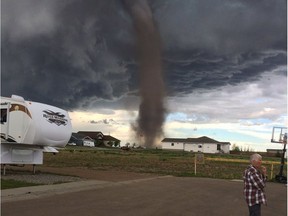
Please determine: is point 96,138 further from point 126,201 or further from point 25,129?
point 126,201

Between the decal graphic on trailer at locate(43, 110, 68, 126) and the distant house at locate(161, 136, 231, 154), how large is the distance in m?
99.6

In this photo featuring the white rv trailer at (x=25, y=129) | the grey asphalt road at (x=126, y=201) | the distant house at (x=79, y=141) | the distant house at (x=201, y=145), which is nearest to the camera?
the grey asphalt road at (x=126, y=201)

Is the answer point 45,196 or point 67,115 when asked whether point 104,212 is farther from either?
point 67,115

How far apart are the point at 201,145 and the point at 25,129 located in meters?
104

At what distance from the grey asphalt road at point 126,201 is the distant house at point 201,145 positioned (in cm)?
10300

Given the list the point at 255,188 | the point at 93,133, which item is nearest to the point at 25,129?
the point at 255,188

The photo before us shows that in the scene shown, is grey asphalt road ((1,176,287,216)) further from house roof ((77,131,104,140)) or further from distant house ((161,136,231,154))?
house roof ((77,131,104,140))

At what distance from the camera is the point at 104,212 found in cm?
1072

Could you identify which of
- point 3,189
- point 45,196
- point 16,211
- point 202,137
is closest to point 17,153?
point 3,189

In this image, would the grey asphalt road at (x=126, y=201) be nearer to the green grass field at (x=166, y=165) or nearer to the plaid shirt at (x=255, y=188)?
the plaid shirt at (x=255, y=188)

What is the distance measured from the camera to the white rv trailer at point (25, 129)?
19.0 metres

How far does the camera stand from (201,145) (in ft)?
396

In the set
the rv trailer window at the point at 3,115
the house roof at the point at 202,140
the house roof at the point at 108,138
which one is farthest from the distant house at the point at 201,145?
the rv trailer window at the point at 3,115

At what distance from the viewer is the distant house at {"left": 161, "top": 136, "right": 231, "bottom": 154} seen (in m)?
120
